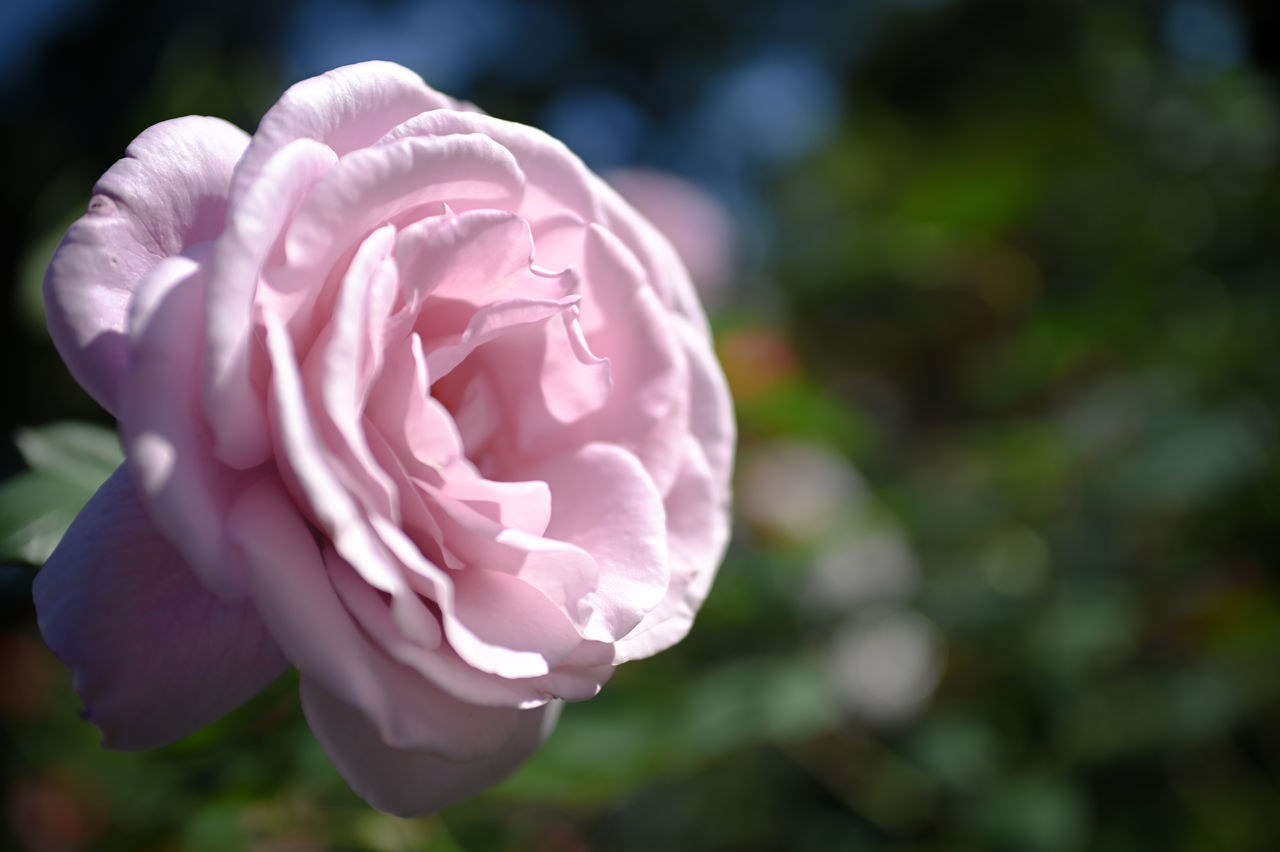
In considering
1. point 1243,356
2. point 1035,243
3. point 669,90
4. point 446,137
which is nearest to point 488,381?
point 446,137

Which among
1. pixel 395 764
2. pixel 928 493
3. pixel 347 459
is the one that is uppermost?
pixel 347 459

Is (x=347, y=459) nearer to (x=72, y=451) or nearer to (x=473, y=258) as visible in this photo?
(x=473, y=258)

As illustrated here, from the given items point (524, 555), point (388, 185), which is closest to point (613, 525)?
point (524, 555)

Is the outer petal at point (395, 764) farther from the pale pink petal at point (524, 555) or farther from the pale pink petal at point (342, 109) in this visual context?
the pale pink petal at point (342, 109)

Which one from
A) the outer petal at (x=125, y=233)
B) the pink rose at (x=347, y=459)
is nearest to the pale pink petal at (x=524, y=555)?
the pink rose at (x=347, y=459)

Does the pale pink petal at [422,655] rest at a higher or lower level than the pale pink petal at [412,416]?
lower

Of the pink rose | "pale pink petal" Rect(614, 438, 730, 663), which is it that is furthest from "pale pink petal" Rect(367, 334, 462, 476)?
"pale pink petal" Rect(614, 438, 730, 663)

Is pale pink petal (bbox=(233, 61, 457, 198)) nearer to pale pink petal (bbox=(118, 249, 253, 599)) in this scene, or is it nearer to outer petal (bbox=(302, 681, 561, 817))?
pale pink petal (bbox=(118, 249, 253, 599))
